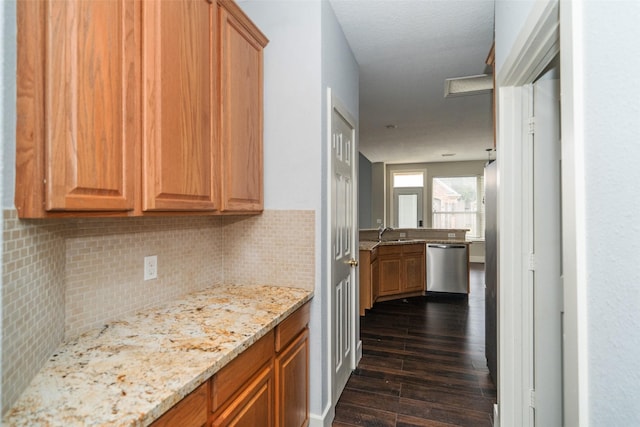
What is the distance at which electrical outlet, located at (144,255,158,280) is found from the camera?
60.9 inches

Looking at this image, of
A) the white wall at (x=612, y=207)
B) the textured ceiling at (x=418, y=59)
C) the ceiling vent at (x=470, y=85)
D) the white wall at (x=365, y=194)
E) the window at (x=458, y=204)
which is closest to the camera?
the white wall at (x=612, y=207)

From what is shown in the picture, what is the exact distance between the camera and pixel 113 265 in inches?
54.5

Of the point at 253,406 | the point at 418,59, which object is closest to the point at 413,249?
the point at 418,59

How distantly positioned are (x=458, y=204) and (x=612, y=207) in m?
8.56

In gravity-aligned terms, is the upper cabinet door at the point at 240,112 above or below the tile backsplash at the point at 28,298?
above

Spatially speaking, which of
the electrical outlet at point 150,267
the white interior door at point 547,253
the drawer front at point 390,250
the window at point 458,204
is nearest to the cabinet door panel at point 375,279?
the drawer front at point 390,250

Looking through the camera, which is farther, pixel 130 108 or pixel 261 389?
pixel 261 389

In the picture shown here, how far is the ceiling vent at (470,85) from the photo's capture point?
2.91 m

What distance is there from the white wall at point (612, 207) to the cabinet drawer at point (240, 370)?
1.05 metres

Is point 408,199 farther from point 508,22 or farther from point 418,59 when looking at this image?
point 508,22

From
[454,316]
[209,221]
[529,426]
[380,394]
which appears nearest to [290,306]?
[209,221]

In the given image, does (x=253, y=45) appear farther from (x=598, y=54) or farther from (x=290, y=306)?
(x=598, y=54)

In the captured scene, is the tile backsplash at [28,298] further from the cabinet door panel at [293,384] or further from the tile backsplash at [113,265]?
the cabinet door panel at [293,384]

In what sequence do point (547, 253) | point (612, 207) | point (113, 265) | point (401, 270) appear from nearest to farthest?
point (612, 207), point (113, 265), point (547, 253), point (401, 270)
